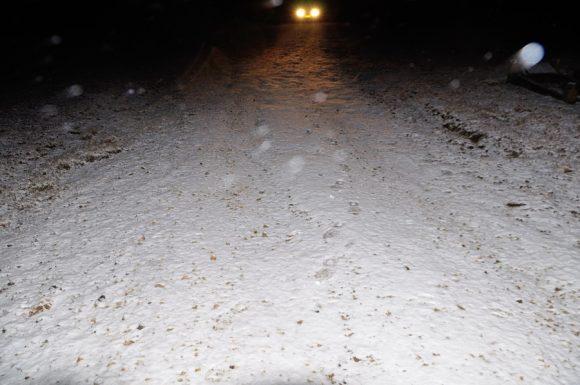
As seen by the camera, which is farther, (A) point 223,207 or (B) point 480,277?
(A) point 223,207

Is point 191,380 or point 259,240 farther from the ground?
point 259,240

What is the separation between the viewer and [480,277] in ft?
12.2

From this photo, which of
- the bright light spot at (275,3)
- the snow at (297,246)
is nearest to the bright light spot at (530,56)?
the snow at (297,246)

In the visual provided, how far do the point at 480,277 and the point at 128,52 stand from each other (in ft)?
46.6

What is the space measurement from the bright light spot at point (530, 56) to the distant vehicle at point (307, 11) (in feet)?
40.0

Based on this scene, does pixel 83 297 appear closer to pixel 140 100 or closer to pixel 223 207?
pixel 223 207

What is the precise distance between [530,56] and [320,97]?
5.35 m

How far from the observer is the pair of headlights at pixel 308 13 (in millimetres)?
19422

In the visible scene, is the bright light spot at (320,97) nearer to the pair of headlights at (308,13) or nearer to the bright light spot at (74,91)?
the bright light spot at (74,91)

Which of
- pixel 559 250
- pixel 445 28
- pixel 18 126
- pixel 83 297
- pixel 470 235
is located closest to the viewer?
pixel 83 297

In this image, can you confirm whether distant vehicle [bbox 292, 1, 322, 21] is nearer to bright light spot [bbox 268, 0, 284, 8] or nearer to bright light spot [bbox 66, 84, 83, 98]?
bright light spot [bbox 268, 0, 284, 8]

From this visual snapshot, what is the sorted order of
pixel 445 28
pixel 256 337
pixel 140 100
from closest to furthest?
pixel 256 337 → pixel 140 100 → pixel 445 28

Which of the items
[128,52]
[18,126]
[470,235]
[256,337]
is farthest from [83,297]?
[128,52]

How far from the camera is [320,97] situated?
8.82 m
